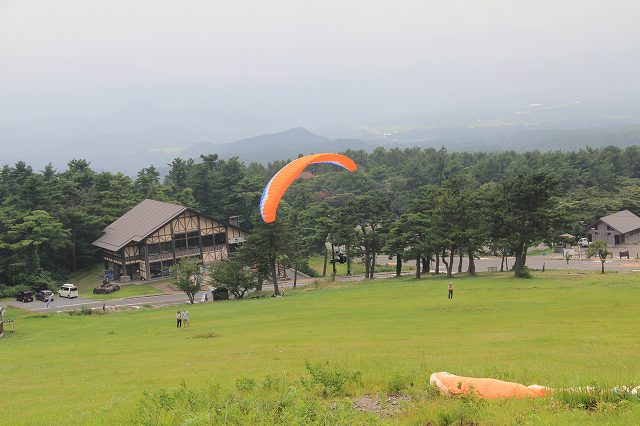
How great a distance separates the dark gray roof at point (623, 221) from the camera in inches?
2841

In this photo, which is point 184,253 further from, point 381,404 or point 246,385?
point 381,404

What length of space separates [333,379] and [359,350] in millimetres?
6782

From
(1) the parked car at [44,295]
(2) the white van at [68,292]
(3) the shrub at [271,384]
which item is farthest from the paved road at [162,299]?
(3) the shrub at [271,384]

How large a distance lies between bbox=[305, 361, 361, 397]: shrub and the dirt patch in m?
0.42

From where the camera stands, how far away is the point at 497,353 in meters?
16.6

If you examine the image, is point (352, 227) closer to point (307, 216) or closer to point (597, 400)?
point (307, 216)

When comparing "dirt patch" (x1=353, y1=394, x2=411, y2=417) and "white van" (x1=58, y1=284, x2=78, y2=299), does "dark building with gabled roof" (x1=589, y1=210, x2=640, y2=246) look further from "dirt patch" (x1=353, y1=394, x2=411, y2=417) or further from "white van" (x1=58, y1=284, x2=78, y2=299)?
"dirt patch" (x1=353, y1=394, x2=411, y2=417)

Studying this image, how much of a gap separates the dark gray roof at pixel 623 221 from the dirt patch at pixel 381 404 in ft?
228

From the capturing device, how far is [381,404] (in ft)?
34.8

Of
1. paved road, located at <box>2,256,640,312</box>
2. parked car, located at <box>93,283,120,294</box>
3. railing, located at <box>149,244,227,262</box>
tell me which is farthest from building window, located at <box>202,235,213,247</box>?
parked car, located at <box>93,283,120,294</box>

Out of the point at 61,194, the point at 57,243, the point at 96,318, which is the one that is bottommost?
the point at 96,318

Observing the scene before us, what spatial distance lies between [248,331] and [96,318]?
45.3ft

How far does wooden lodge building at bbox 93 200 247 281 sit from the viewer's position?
58.0 metres

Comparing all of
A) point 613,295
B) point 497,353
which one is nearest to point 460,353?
point 497,353
